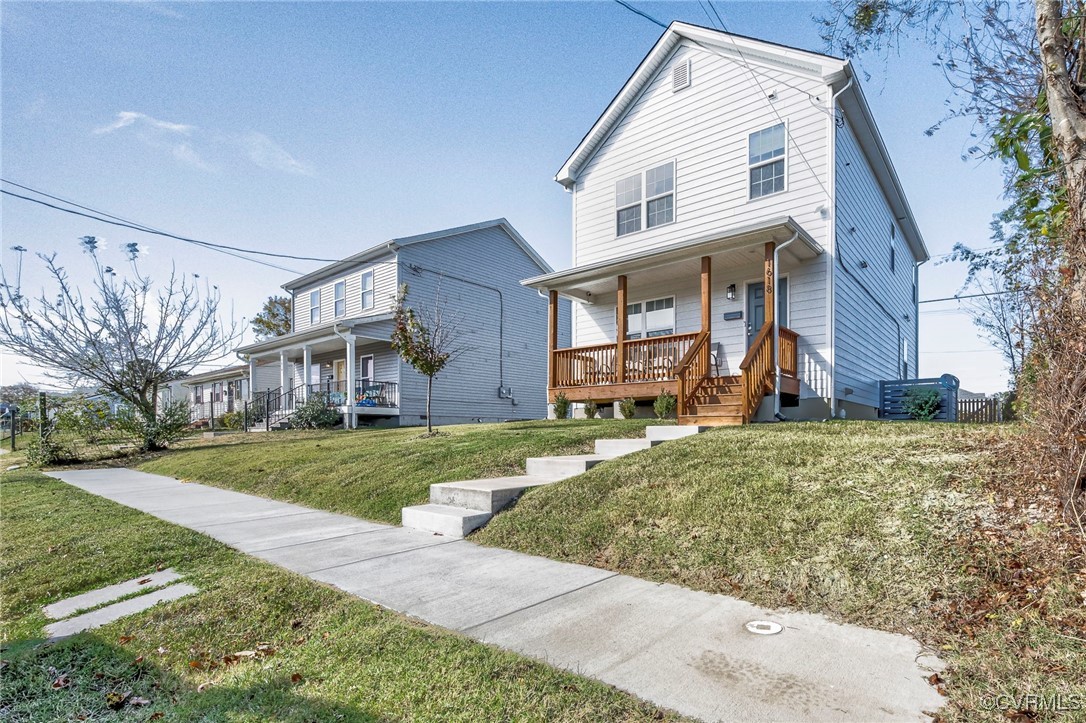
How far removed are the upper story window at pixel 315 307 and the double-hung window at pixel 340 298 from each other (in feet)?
5.26

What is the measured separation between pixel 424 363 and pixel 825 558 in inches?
371

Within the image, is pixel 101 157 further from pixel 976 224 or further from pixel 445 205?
pixel 976 224

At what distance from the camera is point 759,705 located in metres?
2.05

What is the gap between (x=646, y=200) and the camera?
12.4 metres

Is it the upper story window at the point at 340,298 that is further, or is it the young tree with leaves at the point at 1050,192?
the upper story window at the point at 340,298

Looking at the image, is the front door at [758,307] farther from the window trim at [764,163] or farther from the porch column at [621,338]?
the porch column at [621,338]

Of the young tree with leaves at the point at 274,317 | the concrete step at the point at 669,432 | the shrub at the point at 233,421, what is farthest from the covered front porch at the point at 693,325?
the young tree with leaves at the point at 274,317

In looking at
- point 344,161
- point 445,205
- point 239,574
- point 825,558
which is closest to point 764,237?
point 825,558

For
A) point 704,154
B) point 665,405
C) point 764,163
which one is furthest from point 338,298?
point 764,163

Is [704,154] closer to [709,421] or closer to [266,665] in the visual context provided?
[709,421]

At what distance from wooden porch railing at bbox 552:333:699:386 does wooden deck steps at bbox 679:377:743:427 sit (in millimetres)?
672

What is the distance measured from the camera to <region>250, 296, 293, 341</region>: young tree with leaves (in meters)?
38.4

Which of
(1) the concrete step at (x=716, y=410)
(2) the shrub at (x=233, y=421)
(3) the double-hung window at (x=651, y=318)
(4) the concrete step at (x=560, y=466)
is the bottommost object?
(2) the shrub at (x=233, y=421)

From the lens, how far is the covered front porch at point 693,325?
28.9 ft
